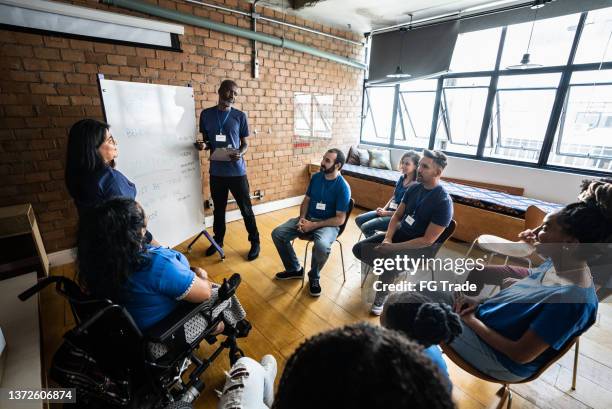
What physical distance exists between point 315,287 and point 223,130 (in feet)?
5.49

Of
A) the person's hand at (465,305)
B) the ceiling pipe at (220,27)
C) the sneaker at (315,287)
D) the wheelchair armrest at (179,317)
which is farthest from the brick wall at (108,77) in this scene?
the person's hand at (465,305)

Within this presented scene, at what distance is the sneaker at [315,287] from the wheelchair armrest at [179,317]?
109 cm

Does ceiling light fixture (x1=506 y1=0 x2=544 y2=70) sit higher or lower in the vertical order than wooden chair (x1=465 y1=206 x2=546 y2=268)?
higher

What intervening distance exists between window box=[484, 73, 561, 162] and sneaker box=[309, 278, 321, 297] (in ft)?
10.9

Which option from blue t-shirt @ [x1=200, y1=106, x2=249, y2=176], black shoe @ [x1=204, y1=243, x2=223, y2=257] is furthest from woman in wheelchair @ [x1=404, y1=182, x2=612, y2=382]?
black shoe @ [x1=204, y1=243, x2=223, y2=257]

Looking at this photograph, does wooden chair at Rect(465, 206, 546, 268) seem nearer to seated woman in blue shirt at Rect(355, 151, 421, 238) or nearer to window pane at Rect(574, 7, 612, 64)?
seated woman in blue shirt at Rect(355, 151, 421, 238)

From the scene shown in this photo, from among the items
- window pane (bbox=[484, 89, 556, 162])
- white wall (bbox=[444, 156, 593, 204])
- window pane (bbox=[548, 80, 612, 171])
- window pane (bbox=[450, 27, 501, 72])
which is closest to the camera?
window pane (bbox=[548, 80, 612, 171])

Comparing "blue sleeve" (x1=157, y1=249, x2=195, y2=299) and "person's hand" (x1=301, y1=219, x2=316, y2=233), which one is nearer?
"blue sleeve" (x1=157, y1=249, x2=195, y2=299)

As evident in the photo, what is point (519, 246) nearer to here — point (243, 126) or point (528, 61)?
point (528, 61)

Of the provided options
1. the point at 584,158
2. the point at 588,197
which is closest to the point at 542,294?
the point at 588,197

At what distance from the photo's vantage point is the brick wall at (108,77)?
7.19 feet

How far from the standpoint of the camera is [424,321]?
909mm

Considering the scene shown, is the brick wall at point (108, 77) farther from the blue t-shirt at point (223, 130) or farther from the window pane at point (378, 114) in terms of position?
the window pane at point (378, 114)

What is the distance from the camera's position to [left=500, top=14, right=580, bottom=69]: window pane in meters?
3.13
